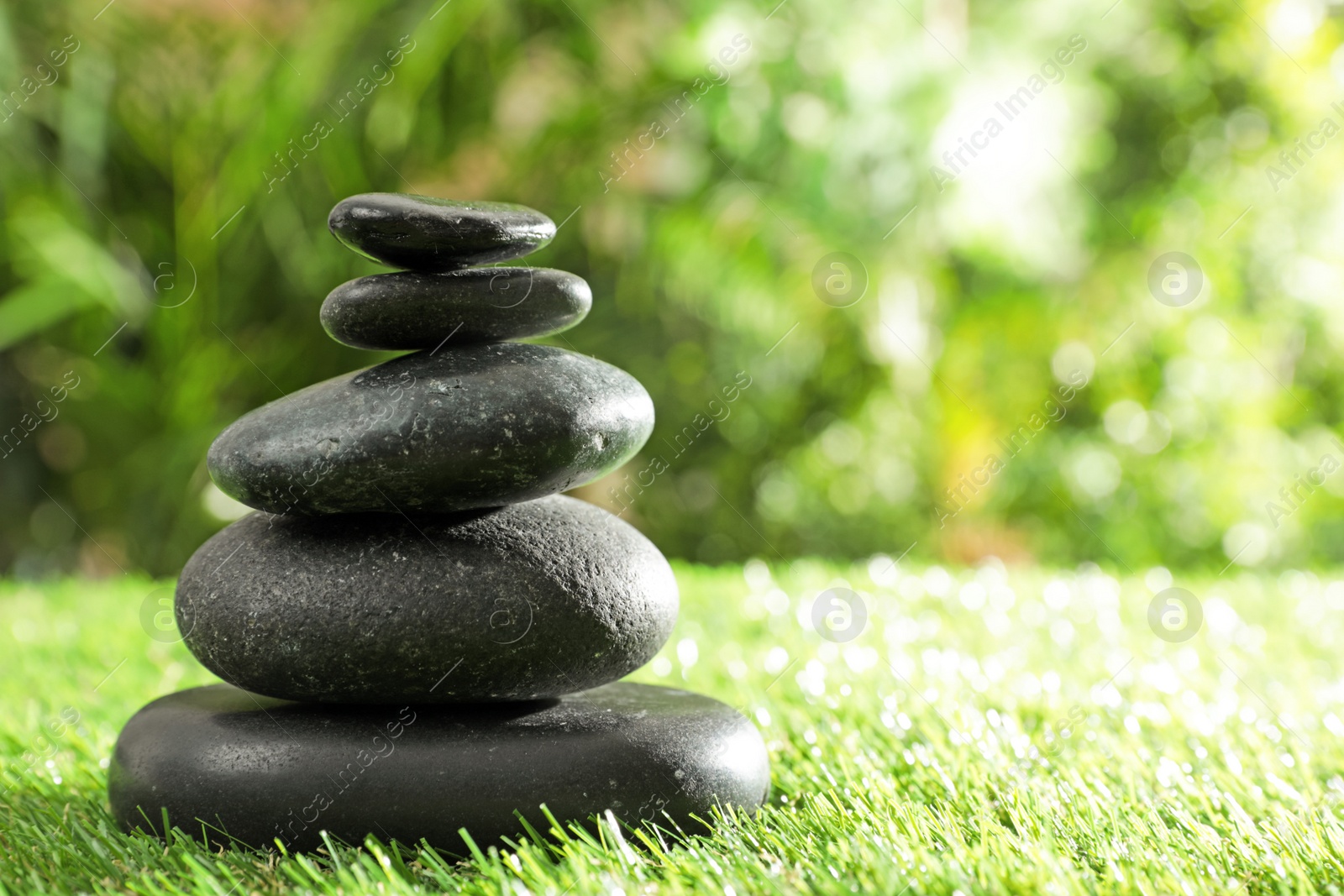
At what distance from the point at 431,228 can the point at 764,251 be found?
17.2ft

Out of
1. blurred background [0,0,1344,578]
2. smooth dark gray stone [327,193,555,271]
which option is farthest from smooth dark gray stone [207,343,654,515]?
blurred background [0,0,1344,578]

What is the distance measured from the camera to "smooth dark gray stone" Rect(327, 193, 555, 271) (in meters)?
2.26

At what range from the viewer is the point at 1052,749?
281 cm

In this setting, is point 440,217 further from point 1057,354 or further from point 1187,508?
point 1187,508

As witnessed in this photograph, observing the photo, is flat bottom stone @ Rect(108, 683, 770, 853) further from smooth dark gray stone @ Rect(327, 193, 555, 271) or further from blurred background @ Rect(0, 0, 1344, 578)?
blurred background @ Rect(0, 0, 1344, 578)

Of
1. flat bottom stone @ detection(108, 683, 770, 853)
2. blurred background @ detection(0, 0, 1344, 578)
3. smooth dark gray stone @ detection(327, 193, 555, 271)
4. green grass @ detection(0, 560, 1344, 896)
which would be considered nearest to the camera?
green grass @ detection(0, 560, 1344, 896)

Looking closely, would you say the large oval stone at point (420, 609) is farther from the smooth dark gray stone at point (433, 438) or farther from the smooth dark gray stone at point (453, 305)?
the smooth dark gray stone at point (453, 305)

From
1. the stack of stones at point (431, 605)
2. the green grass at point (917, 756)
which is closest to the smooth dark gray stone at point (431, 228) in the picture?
the stack of stones at point (431, 605)

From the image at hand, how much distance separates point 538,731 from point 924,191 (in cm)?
674

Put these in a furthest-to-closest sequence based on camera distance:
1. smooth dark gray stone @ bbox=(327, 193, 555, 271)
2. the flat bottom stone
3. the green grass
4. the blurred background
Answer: the blurred background → smooth dark gray stone @ bbox=(327, 193, 555, 271) → the flat bottom stone → the green grass

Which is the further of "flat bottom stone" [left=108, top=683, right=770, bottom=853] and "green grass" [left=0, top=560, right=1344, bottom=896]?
"flat bottom stone" [left=108, top=683, right=770, bottom=853]

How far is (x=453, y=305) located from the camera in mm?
2361

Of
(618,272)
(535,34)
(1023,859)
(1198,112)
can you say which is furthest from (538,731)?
(1198,112)

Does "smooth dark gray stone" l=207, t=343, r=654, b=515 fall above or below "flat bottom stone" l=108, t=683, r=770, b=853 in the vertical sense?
above
